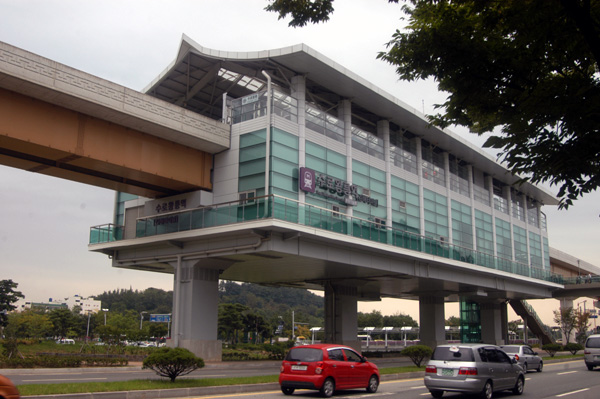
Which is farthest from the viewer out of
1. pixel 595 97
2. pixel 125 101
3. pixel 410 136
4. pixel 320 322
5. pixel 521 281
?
pixel 320 322

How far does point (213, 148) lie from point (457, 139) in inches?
872

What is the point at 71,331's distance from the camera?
83.9 metres

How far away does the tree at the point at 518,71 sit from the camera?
33.3 ft

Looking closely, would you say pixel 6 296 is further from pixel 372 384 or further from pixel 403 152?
pixel 372 384

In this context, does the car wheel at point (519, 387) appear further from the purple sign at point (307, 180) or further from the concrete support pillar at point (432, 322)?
the concrete support pillar at point (432, 322)

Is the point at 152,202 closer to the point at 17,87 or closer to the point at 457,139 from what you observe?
the point at 17,87

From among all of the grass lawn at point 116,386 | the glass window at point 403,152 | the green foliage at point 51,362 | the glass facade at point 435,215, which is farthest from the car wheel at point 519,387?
the glass facade at point 435,215

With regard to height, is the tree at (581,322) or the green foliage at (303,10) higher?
the green foliage at (303,10)

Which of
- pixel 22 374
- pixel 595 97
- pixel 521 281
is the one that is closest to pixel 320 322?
pixel 521 281

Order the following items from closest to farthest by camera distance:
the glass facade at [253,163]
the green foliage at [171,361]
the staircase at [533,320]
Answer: the green foliage at [171,361] → the glass facade at [253,163] → the staircase at [533,320]

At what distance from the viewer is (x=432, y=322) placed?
5172 centimetres

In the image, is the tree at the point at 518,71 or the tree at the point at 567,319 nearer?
the tree at the point at 518,71

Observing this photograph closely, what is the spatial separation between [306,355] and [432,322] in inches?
1493

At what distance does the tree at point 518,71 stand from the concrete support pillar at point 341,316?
103ft
